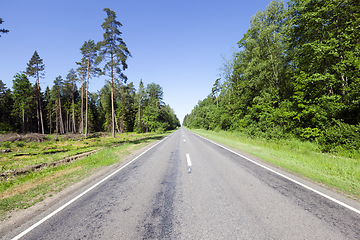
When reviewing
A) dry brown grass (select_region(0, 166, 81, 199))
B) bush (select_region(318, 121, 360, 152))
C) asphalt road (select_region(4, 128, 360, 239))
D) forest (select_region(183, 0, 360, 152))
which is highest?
forest (select_region(183, 0, 360, 152))

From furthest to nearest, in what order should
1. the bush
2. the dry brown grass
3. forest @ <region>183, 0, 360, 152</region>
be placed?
1. forest @ <region>183, 0, 360, 152</region>
2. the bush
3. the dry brown grass

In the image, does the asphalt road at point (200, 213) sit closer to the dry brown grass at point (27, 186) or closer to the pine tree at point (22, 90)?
the dry brown grass at point (27, 186)

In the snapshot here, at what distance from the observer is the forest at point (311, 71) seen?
969cm

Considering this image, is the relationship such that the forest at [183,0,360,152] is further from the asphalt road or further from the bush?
the asphalt road

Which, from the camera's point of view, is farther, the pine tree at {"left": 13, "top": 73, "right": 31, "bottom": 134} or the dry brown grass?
the pine tree at {"left": 13, "top": 73, "right": 31, "bottom": 134}

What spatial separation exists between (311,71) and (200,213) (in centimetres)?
1599

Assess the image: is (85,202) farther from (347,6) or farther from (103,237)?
(347,6)

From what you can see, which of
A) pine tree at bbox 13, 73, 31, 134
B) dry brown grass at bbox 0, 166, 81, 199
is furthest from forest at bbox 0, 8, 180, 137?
dry brown grass at bbox 0, 166, 81, 199

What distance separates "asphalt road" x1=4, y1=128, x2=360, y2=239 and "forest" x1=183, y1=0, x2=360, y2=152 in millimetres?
8935

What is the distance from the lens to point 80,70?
88.8 feet

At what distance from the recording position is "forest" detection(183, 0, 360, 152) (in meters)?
9.69

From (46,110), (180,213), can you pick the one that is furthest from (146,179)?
(46,110)

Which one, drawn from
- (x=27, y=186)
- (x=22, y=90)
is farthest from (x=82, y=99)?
(x=27, y=186)

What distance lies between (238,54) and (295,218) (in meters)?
27.8
